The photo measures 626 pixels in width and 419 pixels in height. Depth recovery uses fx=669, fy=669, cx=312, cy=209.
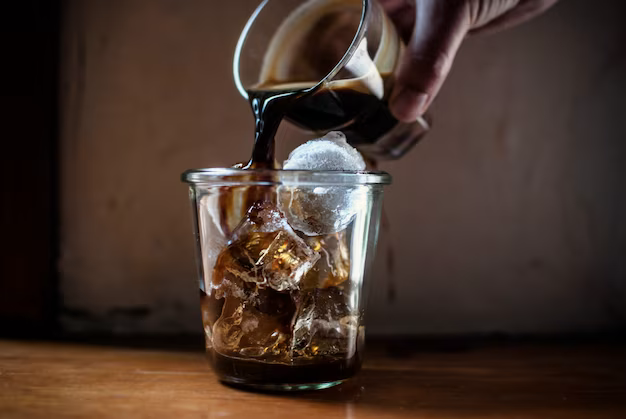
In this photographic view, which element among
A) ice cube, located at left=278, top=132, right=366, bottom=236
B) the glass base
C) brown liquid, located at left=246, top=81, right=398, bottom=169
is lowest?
the glass base

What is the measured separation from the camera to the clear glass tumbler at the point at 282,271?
0.85m

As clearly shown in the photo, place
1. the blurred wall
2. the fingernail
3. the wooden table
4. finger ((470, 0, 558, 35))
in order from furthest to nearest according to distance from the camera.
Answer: the blurred wall
finger ((470, 0, 558, 35))
the fingernail
the wooden table

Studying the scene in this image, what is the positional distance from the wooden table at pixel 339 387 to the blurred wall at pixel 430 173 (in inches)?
7.6

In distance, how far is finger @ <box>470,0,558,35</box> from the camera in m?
1.19

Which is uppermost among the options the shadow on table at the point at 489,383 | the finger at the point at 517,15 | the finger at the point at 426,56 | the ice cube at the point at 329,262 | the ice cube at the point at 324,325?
the finger at the point at 517,15

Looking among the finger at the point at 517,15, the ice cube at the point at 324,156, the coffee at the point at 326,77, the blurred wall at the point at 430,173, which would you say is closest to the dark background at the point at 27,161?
the blurred wall at the point at 430,173

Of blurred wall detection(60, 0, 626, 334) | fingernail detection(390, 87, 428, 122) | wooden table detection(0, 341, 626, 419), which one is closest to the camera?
wooden table detection(0, 341, 626, 419)

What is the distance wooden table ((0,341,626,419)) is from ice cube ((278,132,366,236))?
0.22 metres

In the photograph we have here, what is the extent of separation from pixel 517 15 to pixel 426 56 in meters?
0.34

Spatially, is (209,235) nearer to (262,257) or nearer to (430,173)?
(262,257)

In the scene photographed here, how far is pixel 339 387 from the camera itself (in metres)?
0.91

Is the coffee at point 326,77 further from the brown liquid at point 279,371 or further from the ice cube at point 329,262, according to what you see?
the brown liquid at point 279,371

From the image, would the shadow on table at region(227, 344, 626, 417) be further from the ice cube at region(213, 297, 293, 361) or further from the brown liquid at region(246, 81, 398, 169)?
the brown liquid at region(246, 81, 398, 169)

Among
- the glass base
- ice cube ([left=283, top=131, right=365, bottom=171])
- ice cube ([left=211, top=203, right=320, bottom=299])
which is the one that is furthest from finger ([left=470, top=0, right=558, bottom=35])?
the glass base
